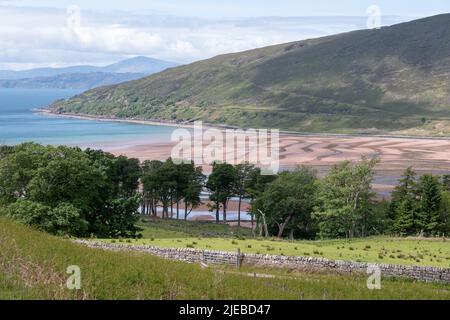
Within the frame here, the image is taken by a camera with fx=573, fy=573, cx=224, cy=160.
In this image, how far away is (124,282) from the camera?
1472 cm

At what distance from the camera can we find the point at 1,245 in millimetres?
16359

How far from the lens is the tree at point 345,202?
5369cm

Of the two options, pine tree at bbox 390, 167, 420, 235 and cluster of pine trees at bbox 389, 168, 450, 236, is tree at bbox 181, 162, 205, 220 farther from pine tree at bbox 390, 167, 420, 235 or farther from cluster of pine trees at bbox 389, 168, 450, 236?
cluster of pine trees at bbox 389, 168, 450, 236

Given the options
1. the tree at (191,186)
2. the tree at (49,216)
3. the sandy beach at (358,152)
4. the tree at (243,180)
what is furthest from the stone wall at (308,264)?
the sandy beach at (358,152)

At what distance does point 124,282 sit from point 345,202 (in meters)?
42.4

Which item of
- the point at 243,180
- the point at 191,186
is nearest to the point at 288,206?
the point at 191,186

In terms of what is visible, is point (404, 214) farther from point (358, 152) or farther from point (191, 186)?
point (358, 152)

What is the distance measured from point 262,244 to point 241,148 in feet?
319

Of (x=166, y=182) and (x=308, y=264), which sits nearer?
(x=308, y=264)

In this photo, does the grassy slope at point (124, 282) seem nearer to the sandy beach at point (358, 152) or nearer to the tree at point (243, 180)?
the tree at point (243, 180)
